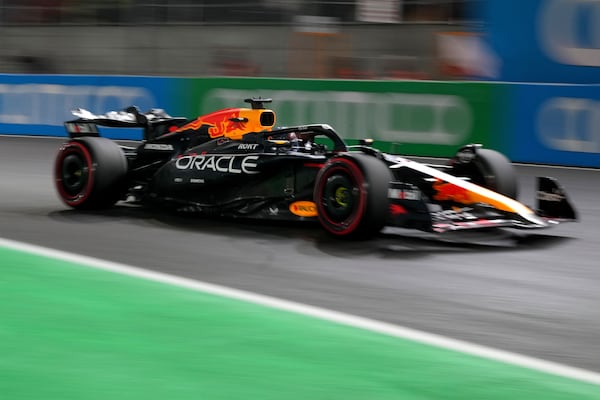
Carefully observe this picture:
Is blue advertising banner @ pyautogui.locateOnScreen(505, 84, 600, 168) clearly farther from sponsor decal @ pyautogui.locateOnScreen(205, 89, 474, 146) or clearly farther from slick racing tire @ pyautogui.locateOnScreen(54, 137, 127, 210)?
→ slick racing tire @ pyautogui.locateOnScreen(54, 137, 127, 210)

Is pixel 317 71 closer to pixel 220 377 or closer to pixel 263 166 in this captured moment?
pixel 263 166

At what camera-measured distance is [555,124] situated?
13.1 m

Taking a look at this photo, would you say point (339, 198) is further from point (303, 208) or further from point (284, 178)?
point (284, 178)

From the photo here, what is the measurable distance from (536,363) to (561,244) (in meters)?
3.28

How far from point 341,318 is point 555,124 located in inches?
350

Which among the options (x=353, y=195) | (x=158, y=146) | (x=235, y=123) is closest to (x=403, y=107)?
Result: (x=158, y=146)

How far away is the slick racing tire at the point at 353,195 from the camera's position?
6934 mm

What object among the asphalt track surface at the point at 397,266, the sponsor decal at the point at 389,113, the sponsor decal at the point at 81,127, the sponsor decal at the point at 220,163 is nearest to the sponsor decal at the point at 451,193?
the asphalt track surface at the point at 397,266

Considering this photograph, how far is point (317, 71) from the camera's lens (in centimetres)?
1923

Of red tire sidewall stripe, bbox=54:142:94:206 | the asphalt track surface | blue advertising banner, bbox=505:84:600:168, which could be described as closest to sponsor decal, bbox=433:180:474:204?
the asphalt track surface

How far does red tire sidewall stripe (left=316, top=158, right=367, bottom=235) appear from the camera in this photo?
6.96 m

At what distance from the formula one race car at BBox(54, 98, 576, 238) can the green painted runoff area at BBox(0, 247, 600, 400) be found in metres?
1.97

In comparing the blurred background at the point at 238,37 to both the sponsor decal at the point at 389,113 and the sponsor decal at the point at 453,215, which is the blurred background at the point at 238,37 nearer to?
the sponsor decal at the point at 389,113

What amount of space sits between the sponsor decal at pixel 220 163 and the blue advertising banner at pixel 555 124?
20.8ft
